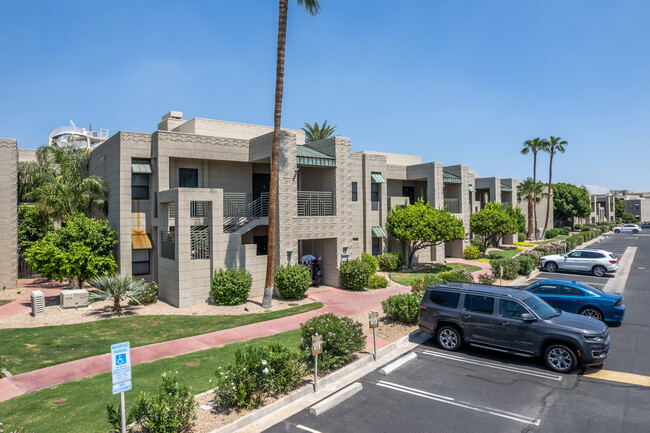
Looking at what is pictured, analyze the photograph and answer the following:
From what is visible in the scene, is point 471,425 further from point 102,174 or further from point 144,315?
point 102,174

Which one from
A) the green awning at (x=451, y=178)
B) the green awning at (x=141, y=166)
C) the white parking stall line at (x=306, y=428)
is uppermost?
the green awning at (x=451, y=178)

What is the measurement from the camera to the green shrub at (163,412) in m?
7.04

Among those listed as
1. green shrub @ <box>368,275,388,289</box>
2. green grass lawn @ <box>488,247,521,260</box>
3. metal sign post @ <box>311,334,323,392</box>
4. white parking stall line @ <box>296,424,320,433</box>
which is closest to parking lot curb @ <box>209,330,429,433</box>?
metal sign post @ <box>311,334,323,392</box>

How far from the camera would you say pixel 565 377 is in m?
10.2

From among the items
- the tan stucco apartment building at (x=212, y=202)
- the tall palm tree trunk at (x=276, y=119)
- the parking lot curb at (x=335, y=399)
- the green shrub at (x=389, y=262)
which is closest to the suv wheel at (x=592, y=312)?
the parking lot curb at (x=335, y=399)

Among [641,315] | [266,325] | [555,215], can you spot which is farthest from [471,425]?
[555,215]

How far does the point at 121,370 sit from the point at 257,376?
9.81 ft

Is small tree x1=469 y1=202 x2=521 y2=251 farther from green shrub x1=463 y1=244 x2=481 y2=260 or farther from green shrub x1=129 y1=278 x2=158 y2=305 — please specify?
green shrub x1=129 y1=278 x2=158 y2=305

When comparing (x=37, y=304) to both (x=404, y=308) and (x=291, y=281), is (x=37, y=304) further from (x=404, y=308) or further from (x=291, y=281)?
(x=404, y=308)

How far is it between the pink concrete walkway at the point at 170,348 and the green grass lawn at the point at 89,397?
24.3 inches

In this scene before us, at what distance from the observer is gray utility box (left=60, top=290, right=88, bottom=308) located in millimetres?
17719

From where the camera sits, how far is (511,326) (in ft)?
36.6

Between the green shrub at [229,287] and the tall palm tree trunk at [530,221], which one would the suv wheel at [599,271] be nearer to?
the green shrub at [229,287]

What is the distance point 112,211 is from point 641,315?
25957 mm
